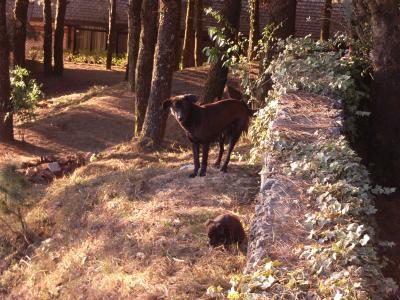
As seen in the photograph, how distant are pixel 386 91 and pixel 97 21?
2986 centimetres

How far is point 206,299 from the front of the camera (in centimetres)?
524

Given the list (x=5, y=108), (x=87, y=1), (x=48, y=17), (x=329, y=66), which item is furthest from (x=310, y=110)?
(x=87, y=1)

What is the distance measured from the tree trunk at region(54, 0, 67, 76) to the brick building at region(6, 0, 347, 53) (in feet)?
4.85

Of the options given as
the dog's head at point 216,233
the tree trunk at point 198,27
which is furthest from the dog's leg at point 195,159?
the tree trunk at point 198,27

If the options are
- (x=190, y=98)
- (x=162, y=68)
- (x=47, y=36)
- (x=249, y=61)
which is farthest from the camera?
(x=47, y=36)

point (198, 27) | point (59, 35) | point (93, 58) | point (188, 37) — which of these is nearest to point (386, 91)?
point (198, 27)

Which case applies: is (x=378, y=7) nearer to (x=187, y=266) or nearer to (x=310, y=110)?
(x=310, y=110)

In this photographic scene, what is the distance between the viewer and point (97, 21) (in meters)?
35.8

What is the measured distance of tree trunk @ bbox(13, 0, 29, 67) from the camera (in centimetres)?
2284

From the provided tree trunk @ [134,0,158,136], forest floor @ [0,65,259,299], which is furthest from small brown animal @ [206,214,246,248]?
tree trunk @ [134,0,158,136]

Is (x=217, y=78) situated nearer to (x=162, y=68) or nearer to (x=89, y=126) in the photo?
(x=162, y=68)

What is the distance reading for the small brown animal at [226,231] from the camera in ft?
20.0

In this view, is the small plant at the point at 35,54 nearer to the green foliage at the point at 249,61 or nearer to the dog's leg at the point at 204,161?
the green foliage at the point at 249,61

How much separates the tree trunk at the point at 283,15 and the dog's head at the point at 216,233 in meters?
6.18
